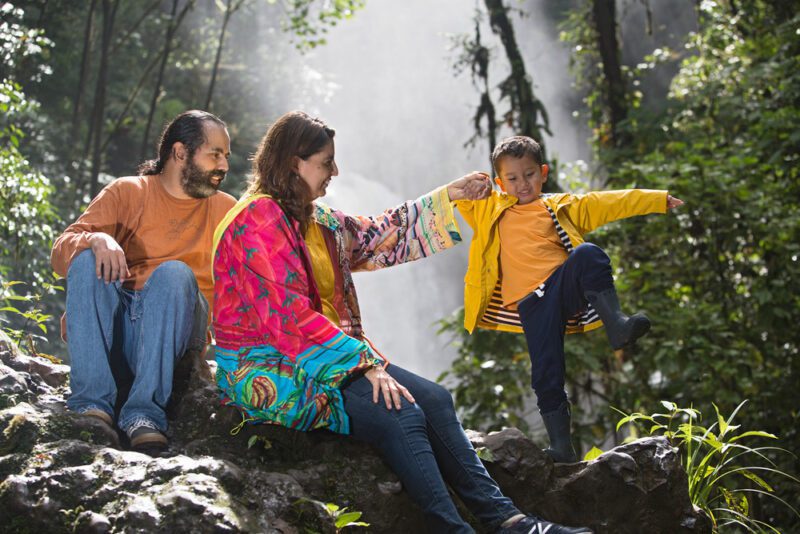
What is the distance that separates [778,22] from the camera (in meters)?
7.66

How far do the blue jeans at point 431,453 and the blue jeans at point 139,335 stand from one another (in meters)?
0.69

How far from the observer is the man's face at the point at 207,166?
3.32 m

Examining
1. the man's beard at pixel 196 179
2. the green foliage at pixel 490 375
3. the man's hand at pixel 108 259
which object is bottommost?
the green foliage at pixel 490 375

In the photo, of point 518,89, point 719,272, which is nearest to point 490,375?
point 719,272

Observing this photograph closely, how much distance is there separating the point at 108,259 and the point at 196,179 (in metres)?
0.61

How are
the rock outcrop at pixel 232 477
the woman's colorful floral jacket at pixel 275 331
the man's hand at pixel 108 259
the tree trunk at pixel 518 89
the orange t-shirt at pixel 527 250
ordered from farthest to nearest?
the tree trunk at pixel 518 89 → the orange t-shirt at pixel 527 250 → the man's hand at pixel 108 259 → the woman's colorful floral jacket at pixel 275 331 → the rock outcrop at pixel 232 477

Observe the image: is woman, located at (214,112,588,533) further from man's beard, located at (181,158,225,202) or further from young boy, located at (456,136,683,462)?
young boy, located at (456,136,683,462)

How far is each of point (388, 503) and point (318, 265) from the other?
0.85 m

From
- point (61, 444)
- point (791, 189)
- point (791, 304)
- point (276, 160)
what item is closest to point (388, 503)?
point (61, 444)

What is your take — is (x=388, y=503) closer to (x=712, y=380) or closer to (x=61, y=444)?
(x=61, y=444)

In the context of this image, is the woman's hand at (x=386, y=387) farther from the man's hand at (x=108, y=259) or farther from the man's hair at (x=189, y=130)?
the man's hair at (x=189, y=130)

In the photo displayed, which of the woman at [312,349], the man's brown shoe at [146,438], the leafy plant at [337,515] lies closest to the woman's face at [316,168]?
the woman at [312,349]

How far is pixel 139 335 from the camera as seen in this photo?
3.05 m

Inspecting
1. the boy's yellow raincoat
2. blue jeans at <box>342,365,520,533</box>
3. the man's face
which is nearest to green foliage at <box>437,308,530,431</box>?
the boy's yellow raincoat
